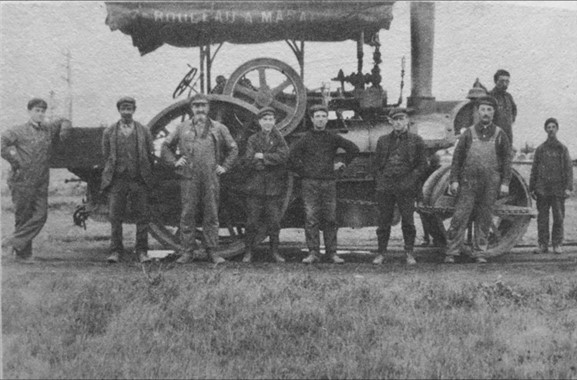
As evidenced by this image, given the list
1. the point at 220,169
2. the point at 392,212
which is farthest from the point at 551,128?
the point at 220,169

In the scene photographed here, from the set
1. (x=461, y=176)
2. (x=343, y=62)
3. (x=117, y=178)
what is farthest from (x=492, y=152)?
(x=117, y=178)

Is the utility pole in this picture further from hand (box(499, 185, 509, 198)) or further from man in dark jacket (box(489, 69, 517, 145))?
hand (box(499, 185, 509, 198))

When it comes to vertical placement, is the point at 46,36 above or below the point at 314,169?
above

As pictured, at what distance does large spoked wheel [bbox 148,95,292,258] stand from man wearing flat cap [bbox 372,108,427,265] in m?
1.05

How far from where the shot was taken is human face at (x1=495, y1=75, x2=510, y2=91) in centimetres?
829

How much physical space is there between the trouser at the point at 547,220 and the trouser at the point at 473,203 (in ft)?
5.05

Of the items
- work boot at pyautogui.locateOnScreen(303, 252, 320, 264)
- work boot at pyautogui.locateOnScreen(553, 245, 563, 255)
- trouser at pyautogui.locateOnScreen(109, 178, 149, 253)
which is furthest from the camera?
work boot at pyautogui.locateOnScreen(553, 245, 563, 255)

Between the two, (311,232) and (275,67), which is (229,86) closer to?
(275,67)

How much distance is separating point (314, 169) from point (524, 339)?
9.85 feet

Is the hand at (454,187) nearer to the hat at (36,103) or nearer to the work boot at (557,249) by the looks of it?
the work boot at (557,249)

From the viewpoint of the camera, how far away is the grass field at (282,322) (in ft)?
15.0

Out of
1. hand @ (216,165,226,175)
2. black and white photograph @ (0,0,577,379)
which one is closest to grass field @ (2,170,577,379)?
black and white photograph @ (0,0,577,379)

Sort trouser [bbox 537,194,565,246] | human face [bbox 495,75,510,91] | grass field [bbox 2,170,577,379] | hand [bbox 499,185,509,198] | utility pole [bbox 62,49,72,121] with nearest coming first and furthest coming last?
1. grass field [bbox 2,170,577,379]
2. utility pole [bbox 62,49,72,121]
3. hand [bbox 499,185,509,198]
4. human face [bbox 495,75,510,91]
5. trouser [bbox 537,194,565,246]

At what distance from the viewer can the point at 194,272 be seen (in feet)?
20.7
